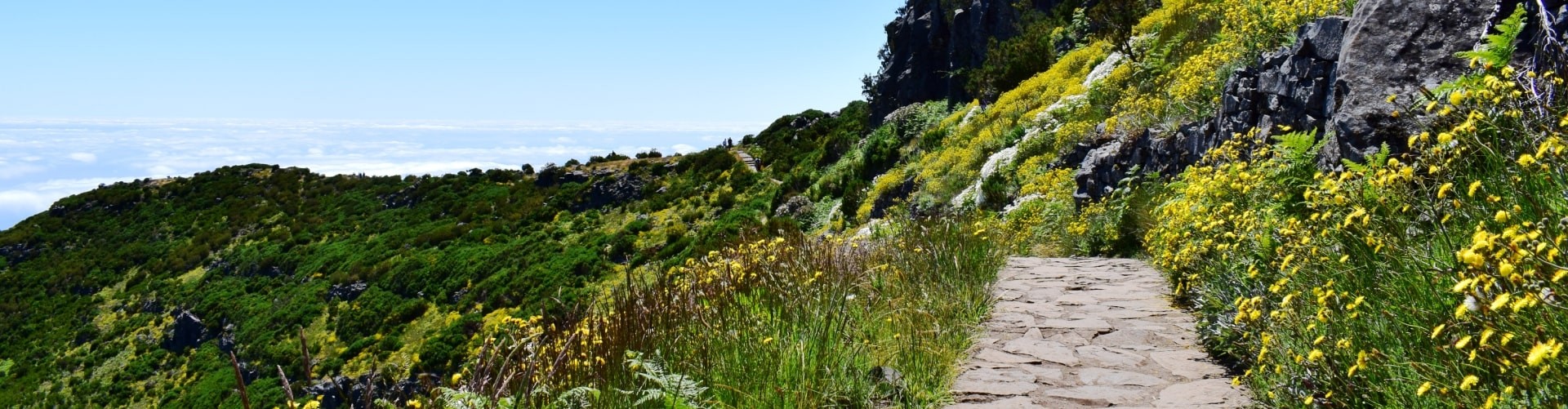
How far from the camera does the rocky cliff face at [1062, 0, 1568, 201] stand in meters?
4.63

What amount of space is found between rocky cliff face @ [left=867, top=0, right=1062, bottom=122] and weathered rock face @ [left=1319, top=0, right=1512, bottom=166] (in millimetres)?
25616

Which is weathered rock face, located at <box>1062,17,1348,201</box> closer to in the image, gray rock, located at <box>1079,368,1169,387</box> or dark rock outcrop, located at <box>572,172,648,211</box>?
gray rock, located at <box>1079,368,1169,387</box>

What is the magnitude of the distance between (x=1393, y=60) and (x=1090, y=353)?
8.40 feet

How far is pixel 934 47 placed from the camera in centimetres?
3812

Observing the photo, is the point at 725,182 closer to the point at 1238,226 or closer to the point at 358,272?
the point at 358,272

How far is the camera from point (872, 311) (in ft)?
16.6

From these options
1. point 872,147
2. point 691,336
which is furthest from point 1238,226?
point 872,147

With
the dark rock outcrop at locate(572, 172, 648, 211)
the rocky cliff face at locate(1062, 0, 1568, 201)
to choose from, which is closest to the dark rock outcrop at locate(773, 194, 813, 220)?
the dark rock outcrop at locate(572, 172, 648, 211)

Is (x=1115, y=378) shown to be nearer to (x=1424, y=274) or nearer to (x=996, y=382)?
(x=996, y=382)

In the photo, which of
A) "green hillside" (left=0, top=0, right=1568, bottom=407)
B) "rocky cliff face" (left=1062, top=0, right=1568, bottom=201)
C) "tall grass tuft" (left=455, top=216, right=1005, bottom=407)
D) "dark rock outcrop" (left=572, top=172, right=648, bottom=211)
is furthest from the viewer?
"dark rock outcrop" (left=572, top=172, right=648, bottom=211)

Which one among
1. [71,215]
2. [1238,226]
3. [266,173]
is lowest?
[71,215]

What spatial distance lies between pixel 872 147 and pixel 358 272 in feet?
106

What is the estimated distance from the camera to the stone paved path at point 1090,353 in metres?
3.75

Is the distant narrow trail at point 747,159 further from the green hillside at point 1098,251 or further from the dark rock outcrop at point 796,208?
the dark rock outcrop at point 796,208
